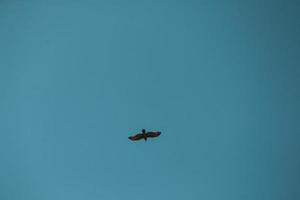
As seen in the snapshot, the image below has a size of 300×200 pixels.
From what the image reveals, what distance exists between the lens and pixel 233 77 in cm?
180

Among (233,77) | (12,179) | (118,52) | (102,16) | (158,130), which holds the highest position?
(102,16)

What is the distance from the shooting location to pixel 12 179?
6.19ft

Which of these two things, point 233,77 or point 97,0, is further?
point 97,0

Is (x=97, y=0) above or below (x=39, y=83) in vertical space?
above

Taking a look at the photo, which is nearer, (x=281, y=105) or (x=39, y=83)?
(x=281, y=105)

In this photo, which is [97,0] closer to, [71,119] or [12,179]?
[71,119]

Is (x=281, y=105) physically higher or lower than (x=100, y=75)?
lower

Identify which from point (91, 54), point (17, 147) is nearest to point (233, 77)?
point (91, 54)

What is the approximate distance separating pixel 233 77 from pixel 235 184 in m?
0.46

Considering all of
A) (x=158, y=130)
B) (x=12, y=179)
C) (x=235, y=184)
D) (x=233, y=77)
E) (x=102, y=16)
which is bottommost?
(x=235, y=184)

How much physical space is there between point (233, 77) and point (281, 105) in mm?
237

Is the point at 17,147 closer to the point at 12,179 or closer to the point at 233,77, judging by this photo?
the point at 12,179

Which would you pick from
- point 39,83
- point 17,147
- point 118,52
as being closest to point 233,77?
point 118,52

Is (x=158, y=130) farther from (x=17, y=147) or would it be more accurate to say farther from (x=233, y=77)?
(x=17, y=147)
